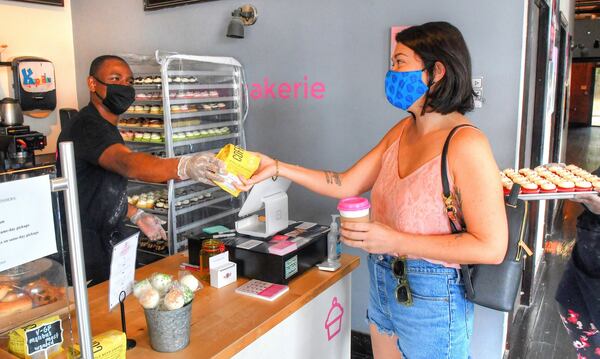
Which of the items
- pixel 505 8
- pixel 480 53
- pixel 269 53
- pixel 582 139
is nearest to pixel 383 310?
pixel 480 53

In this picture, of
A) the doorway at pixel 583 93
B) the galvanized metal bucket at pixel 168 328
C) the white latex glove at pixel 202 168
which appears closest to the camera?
the galvanized metal bucket at pixel 168 328

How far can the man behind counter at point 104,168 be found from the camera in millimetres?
2410

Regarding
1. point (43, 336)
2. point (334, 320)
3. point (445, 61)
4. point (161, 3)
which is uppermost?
point (161, 3)

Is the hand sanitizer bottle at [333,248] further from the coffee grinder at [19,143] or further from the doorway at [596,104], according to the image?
the doorway at [596,104]

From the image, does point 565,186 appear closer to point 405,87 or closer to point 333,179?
point 405,87

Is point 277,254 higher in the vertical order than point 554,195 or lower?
lower

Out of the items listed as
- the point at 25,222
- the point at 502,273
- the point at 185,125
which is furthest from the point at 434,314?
the point at 185,125

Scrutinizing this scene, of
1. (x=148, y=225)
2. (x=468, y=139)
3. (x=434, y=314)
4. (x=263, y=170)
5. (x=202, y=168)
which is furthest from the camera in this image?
(x=148, y=225)

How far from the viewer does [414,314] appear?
5.77 feet

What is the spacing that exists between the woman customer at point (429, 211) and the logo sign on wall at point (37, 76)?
12.6 ft

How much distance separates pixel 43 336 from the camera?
48.1 inches

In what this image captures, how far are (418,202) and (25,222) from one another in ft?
3.88

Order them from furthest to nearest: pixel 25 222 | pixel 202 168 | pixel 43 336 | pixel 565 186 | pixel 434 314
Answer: pixel 565 186 < pixel 202 168 < pixel 434 314 < pixel 43 336 < pixel 25 222

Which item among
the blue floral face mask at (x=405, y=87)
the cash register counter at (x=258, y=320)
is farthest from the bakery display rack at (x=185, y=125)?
the blue floral face mask at (x=405, y=87)
